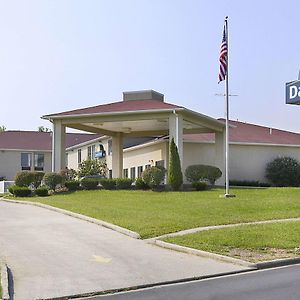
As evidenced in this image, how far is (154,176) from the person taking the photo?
30.7 m

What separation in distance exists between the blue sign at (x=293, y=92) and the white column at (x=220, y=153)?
52.6 ft

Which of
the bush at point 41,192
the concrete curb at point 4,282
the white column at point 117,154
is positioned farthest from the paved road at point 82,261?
the white column at point 117,154

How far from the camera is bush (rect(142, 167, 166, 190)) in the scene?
101 ft

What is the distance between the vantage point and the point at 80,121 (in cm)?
3481

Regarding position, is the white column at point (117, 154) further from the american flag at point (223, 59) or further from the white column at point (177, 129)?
the american flag at point (223, 59)

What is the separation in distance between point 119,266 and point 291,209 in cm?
1135

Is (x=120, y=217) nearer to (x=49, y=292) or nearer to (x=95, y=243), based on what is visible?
(x=95, y=243)

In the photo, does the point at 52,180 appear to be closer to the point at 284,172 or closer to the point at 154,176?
the point at 154,176

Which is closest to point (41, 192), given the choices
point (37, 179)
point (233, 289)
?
point (37, 179)

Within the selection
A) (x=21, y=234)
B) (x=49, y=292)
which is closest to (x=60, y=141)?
(x=21, y=234)

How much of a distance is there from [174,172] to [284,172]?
38.5 feet

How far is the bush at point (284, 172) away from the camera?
3916cm

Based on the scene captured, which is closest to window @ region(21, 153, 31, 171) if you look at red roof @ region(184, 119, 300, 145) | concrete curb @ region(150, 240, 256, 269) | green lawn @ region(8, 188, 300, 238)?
red roof @ region(184, 119, 300, 145)

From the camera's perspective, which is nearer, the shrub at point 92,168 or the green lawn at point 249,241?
the green lawn at point 249,241
